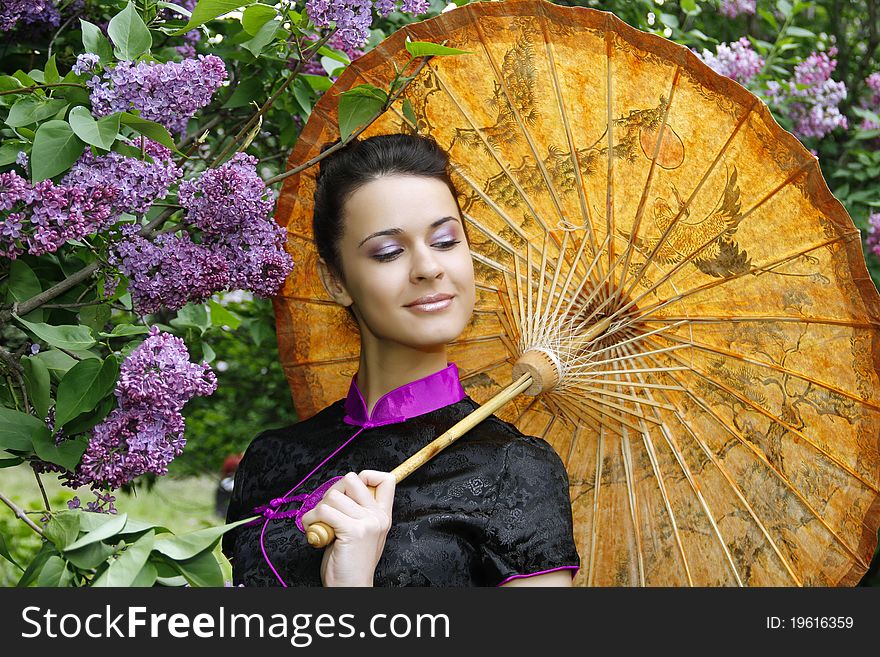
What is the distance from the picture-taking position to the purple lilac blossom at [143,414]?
1.42 meters

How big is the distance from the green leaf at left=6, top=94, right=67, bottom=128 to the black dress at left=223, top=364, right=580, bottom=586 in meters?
0.70

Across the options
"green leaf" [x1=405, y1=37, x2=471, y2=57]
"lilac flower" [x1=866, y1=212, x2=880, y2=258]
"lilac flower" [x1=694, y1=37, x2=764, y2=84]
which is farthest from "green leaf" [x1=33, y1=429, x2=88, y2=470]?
"lilac flower" [x1=866, y1=212, x2=880, y2=258]

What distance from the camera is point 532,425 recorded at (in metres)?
1.98

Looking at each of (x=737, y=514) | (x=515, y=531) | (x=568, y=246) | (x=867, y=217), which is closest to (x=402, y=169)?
(x=568, y=246)

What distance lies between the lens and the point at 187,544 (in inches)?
49.9

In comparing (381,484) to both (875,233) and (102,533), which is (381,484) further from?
(875,233)

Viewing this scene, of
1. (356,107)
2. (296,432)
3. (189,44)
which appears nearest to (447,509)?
(296,432)

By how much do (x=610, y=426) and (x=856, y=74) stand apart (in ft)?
7.67

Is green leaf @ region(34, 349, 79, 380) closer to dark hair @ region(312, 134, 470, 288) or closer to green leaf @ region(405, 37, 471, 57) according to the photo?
dark hair @ region(312, 134, 470, 288)

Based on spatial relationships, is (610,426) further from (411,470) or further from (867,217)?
(867,217)

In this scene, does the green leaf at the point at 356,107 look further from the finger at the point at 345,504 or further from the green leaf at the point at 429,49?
the finger at the point at 345,504

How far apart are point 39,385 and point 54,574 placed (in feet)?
1.20

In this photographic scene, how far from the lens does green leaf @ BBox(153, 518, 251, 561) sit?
4.11ft

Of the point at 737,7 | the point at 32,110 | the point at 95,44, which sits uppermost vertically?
the point at 737,7
